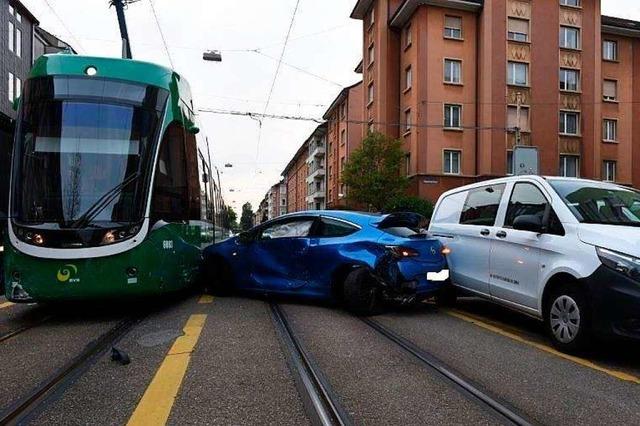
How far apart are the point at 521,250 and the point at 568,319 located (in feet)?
3.44

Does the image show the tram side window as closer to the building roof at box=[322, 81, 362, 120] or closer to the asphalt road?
the asphalt road

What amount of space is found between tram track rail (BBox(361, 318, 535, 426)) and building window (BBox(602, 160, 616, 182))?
32.5 meters

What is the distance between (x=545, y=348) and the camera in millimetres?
5715

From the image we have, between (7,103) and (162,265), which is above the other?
(7,103)

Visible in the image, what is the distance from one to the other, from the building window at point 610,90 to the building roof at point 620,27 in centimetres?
337

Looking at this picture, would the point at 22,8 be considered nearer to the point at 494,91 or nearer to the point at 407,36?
the point at 407,36

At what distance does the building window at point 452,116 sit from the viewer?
102ft

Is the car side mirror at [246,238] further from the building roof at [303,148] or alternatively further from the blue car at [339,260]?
the building roof at [303,148]

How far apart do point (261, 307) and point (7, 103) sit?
34424mm

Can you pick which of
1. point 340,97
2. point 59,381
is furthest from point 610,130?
point 59,381

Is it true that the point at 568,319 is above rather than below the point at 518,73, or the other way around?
below

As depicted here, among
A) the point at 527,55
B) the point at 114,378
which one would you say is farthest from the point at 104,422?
the point at 527,55

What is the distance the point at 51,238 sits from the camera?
637 cm

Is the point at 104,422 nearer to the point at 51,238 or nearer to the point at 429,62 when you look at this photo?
the point at 51,238
